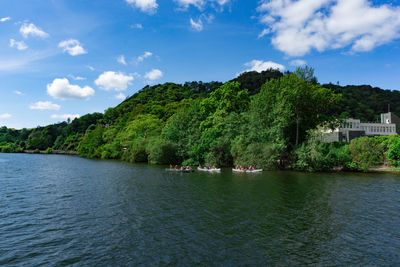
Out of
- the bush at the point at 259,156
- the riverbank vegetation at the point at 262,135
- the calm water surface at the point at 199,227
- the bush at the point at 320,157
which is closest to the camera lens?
the calm water surface at the point at 199,227

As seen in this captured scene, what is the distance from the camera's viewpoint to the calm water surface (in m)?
12.7

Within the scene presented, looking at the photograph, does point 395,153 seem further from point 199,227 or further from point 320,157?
point 199,227

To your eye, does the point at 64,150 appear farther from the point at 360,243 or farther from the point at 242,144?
the point at 360,243

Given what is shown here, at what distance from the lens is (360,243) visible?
47.6 ft

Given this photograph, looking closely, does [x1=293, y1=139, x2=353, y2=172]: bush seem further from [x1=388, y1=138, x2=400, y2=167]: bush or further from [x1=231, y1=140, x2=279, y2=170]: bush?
[x1=388, y1=138, x2=400, y2=167]: bush

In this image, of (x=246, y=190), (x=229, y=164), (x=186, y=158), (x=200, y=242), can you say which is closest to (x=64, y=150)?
(x=186, y=158)

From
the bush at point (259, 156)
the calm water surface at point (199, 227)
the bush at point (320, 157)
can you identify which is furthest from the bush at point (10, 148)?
the bush at point (320, 157)

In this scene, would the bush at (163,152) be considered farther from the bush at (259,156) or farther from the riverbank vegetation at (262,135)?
the bush at (259,156)

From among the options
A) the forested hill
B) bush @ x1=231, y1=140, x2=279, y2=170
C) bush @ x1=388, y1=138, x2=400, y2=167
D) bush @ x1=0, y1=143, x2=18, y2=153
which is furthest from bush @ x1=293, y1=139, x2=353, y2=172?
bush @ x1=0, y1=143, x2=18, y2=153

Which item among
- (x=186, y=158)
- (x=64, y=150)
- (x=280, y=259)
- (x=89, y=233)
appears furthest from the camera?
(x=64, y=150)

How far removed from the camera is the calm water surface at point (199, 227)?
41.6 feet

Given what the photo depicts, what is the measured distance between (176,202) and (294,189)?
49.0ft

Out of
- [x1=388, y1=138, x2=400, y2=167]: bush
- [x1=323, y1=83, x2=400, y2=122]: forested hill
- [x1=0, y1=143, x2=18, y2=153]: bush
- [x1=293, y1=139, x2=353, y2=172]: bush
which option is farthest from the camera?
[x1=0, y1=143, x2=18, y2=153]: bush

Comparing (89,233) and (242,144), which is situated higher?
(242,144)
